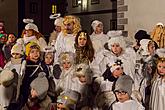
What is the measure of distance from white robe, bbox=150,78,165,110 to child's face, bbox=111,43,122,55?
651 mm

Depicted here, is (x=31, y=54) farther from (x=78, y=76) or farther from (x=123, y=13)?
(x=123, y=13)

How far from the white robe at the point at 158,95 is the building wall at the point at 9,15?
997 centimetres

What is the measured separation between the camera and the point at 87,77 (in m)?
5.11

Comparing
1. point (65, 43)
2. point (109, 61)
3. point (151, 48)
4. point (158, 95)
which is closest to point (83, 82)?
point (109, 61)

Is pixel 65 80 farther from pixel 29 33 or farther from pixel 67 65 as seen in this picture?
pixel 29 33

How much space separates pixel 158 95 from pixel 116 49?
840mm

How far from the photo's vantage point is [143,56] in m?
6.05

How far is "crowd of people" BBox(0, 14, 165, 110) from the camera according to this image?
439 centimetres

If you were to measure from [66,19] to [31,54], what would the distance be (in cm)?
136

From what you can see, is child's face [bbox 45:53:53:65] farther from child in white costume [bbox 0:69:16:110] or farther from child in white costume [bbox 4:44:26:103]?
child in white costume [bbox 0:69:16:110]

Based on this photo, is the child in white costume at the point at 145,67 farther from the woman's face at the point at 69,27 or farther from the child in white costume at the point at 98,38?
the woman's face at the point at 69,27

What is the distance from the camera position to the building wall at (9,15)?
47.6 ft

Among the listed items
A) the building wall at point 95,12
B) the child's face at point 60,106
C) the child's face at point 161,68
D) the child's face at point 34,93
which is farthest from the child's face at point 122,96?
the building wall at point 95,12

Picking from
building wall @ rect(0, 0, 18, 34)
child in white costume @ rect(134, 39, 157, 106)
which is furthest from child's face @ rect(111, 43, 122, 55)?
building wall @ rect(0, 0, 18, 34)
